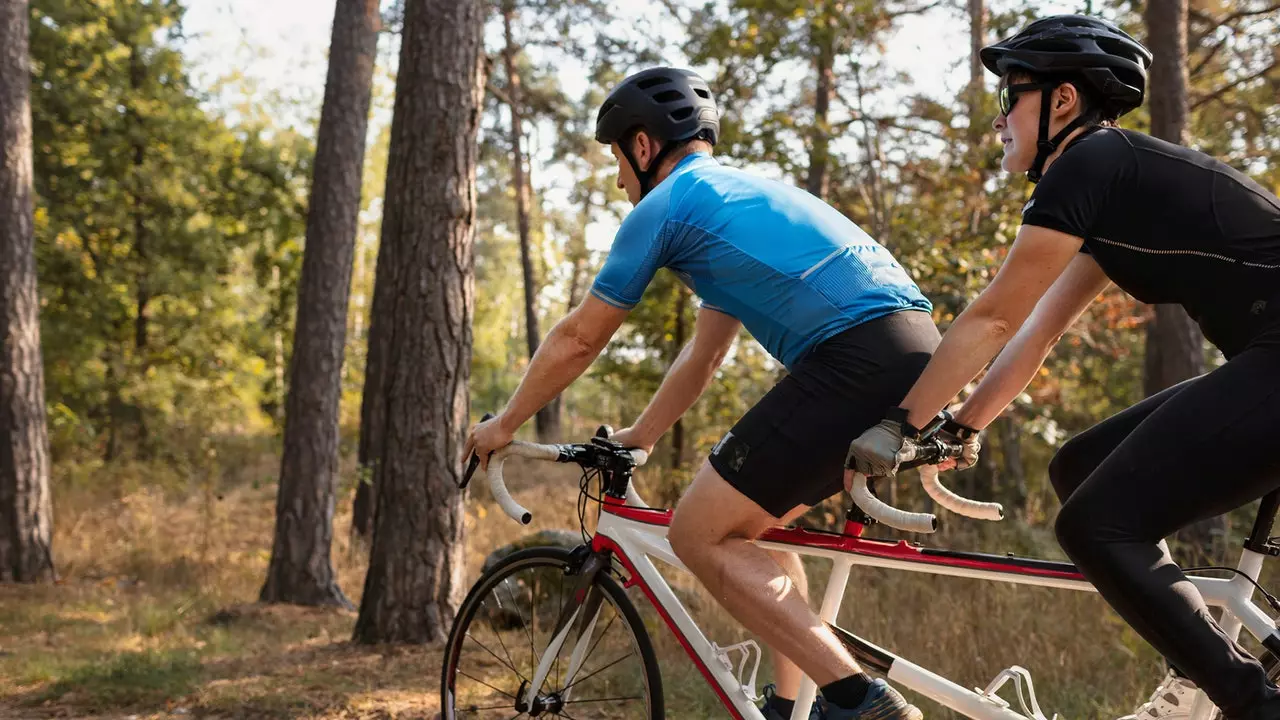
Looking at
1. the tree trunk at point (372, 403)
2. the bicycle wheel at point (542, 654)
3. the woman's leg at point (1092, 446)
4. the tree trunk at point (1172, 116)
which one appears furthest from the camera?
the tree trunk at point (372, 403)

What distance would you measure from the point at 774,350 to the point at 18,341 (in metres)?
8.79

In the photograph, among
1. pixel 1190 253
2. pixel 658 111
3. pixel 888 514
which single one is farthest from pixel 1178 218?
pixel 658 111

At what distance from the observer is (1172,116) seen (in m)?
8.77

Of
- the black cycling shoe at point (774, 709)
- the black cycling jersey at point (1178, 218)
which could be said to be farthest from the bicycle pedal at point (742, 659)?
the black cycling jersey at point (1178, 218)

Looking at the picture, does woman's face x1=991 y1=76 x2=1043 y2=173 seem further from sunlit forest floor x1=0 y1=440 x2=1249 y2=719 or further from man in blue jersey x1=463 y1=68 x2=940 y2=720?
sunlit forest floor x1=0 y1=440 x2=1249 y2=719

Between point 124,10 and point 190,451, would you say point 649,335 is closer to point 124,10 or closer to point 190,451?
point 190,451

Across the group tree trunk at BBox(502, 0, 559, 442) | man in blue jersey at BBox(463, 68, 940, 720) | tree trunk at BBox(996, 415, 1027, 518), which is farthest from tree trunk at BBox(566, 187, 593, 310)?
man in blue jersey at BBox(463, 68, 940, 720)

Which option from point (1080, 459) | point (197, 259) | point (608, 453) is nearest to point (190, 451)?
point (197, 259)

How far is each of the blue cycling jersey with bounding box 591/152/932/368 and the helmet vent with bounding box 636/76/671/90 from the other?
370mm

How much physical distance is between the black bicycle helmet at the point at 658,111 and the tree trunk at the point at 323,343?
6.72m

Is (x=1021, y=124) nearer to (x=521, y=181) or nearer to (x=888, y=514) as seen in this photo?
(x=888, y=514)

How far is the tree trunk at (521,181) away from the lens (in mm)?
22953

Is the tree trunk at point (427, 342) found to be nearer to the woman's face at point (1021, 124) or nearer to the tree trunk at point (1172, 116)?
the woman's face at point (1021, 124)

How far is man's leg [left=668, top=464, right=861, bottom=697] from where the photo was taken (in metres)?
2.94
